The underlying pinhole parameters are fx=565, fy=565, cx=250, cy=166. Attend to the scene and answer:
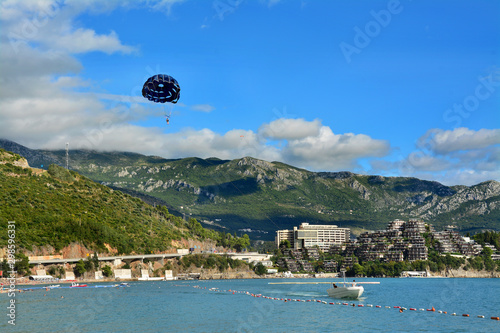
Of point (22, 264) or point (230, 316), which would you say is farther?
point (22, 264)

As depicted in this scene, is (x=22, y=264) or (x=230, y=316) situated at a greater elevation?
(x=22, y=264)

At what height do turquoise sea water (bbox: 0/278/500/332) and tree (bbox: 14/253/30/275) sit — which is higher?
tree (bbox: 14/253/30/275)

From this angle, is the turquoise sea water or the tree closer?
the turquoise sea water

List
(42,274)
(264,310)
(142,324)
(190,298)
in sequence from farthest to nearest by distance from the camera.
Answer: (42,274) → (190,298) → (264,310) → (142,324)

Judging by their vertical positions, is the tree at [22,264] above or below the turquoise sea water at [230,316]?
above

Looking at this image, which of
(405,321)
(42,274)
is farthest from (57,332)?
(42,274)

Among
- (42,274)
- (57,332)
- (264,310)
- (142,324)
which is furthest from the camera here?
(42,274)

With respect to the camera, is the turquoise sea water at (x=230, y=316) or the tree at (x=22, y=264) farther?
the tree at (x=22, y=264)

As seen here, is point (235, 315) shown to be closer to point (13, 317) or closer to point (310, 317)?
point (310, 317)

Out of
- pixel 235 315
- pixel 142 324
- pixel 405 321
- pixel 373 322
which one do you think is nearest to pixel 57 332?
pixel 142 324

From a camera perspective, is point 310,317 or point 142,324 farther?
point 310,317

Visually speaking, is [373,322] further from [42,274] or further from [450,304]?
[42,274]
